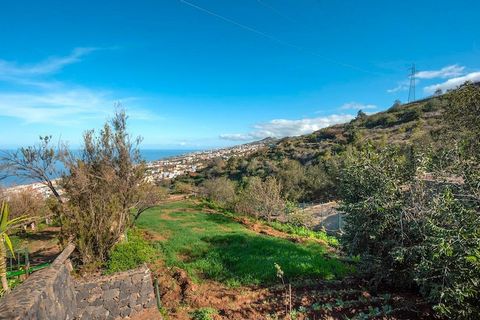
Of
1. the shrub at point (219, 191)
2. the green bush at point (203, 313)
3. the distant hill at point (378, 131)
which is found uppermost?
the distant hill at point (378, 131)

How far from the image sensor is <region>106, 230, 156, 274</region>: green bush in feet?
35.4

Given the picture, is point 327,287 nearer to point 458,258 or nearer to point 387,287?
point 387,287

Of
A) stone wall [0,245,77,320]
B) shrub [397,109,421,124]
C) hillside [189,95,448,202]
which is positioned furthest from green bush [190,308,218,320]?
shrub [397,109,421,124]

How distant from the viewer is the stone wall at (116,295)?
307 inches

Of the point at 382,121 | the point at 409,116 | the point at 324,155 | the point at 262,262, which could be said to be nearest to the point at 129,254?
the point at 262,262

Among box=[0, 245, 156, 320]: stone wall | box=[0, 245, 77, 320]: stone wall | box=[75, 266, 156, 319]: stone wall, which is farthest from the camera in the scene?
box=[75, 266, 156, 319]: stone wall

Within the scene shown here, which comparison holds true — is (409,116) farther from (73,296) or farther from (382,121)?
(73,296)

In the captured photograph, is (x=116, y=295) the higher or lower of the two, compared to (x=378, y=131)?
lower

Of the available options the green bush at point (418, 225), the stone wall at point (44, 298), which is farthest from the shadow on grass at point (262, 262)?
the stone wall at point (44, 298)

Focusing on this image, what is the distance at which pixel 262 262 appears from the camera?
11.3 metres

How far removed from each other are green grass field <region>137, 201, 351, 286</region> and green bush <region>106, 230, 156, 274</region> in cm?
65

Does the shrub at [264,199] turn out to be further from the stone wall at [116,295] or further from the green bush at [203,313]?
the green bush at [203,313]

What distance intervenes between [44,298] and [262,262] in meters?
7.71

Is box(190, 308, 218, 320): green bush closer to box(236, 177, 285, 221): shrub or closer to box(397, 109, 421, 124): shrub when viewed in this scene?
box(236, 177, 285, 221): shrub
